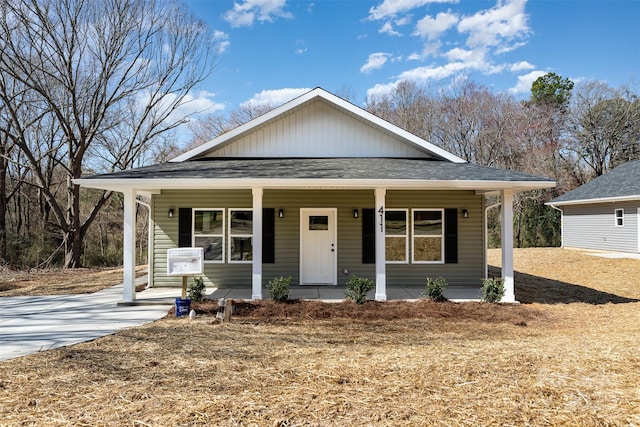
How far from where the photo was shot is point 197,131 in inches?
1121

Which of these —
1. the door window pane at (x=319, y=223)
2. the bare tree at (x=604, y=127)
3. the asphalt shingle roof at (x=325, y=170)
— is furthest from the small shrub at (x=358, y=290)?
the bare tree at (x=604, y=127)

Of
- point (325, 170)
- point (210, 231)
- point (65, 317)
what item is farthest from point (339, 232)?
point (65, 317)

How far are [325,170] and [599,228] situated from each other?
17.6 m

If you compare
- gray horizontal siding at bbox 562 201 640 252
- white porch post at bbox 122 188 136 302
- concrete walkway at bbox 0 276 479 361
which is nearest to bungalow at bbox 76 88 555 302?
concrete walkway at bbox 0 276 479 361

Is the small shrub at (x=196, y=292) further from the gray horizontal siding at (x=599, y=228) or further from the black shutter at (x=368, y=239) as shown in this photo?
the gray horizontal siding at (x=599, y=228)

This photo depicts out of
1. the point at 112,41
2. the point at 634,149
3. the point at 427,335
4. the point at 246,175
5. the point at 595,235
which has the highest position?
the point at 112,41

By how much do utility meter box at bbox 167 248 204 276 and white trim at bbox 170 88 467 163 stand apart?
12.3ft

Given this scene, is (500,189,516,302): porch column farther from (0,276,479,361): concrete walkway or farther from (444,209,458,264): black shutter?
(444,209,458,264): black shutter

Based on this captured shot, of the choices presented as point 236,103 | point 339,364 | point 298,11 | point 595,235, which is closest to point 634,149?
point 595,235

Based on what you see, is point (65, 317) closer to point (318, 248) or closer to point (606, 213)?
point (318, 248)

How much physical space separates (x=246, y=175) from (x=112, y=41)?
40.3 feet

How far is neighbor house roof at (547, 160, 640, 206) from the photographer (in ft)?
56.0

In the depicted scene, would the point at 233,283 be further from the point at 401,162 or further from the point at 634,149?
the point at 634,149

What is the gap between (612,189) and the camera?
18453 millimetres
